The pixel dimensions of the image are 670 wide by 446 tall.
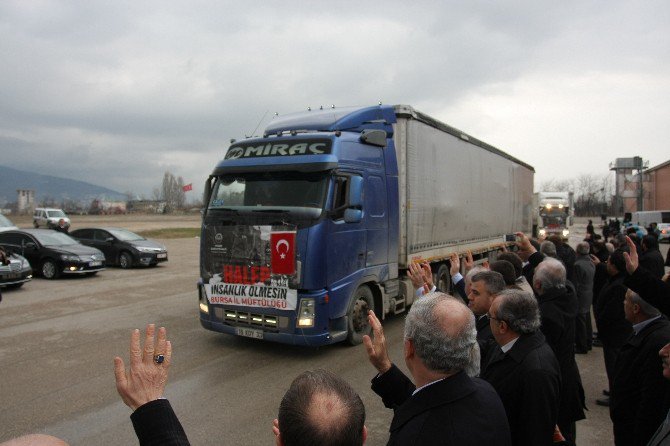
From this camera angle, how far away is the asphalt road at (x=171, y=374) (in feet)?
15.6

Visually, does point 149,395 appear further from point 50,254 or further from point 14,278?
point 50,254

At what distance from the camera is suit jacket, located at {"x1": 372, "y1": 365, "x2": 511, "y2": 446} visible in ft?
5.90

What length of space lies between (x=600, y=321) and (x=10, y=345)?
8.61 m

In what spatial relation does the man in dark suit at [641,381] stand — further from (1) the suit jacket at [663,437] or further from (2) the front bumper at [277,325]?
(2) the front bumper at [277,325]

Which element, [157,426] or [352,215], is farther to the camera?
[352,215]

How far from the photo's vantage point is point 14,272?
12.6 meters

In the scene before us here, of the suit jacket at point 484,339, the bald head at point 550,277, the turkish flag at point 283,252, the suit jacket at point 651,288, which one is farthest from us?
the turkish flag at point 283,252

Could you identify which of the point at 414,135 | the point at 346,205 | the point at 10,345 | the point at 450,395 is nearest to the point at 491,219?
the point at 414,135

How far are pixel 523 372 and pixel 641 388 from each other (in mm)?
1167

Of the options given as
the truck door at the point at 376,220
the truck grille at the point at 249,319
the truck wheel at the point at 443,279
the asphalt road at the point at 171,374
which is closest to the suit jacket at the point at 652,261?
the asphalt road at the point at 171,374

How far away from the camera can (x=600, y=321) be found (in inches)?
217

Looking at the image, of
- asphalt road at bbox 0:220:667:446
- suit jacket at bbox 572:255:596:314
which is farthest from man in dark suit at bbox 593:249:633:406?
suit jacket at bbox 572:255:596:314

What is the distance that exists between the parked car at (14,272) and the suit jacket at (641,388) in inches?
545

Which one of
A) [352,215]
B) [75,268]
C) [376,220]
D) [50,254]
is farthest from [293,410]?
[50,254]
